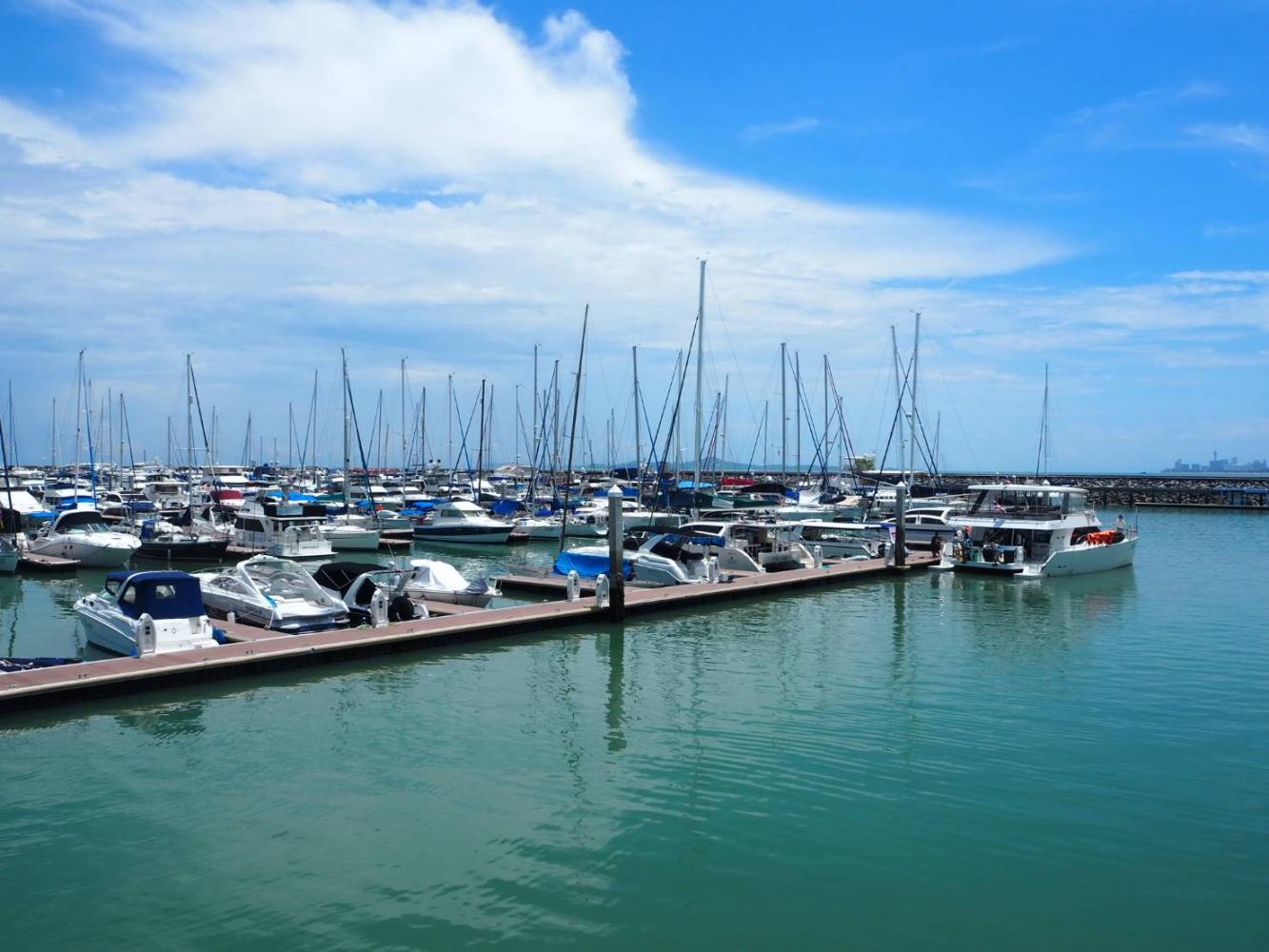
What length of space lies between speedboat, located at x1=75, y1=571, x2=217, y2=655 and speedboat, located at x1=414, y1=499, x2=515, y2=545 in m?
33.0

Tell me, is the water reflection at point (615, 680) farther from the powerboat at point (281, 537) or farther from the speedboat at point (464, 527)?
the speedboat at point (464, 527)

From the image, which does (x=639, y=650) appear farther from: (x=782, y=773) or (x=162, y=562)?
(x=162, y=562)

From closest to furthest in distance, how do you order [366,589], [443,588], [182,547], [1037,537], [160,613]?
[160,613]
[366,589]
[443,588]
[1037,537]
[182,547]

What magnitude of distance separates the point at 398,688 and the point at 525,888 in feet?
33.0

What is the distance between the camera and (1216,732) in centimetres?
1667

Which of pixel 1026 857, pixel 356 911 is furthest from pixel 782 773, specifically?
pixel 356 911

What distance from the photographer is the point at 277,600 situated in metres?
25.4

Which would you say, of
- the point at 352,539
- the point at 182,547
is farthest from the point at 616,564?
the point at 352,539

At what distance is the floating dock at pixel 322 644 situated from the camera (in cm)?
1777

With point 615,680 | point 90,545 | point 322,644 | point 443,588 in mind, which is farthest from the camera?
point 90,545

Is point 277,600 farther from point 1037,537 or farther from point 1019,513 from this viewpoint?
point 1019,513

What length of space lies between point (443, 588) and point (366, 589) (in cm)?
308

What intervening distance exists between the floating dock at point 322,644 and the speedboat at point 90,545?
→ 2227 cm

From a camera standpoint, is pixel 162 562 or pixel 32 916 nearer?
pixel 32 916
